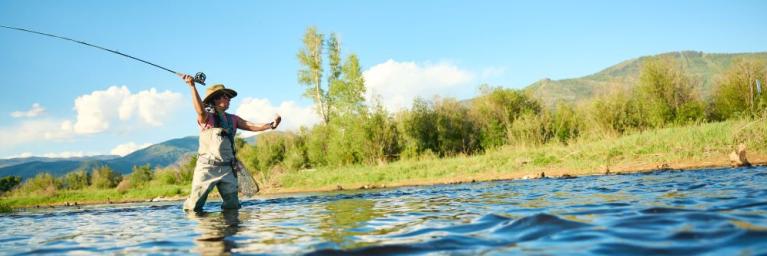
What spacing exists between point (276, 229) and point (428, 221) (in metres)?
1.63

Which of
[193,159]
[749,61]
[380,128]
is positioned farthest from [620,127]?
[193,159]

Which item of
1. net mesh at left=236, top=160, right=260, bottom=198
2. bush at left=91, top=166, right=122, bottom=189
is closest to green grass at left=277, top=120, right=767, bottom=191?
net mesh at left=236, top=160, right=260, bottom=198

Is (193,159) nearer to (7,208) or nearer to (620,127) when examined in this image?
(7,208)

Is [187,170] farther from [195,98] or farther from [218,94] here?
[195,98]

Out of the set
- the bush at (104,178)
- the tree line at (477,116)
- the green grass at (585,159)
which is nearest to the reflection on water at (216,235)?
the green grass at (585,159)

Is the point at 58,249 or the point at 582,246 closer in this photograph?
the point at 582,246

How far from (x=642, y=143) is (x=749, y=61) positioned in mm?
14457

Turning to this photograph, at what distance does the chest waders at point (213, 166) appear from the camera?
817 centimetres

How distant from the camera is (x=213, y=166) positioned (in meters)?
8.23

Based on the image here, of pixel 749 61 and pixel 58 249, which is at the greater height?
pixel 749 61

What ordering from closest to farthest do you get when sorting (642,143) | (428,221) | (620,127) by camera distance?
(428,221) < (642,143) < (620,127)

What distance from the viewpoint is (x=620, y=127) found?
2948cm

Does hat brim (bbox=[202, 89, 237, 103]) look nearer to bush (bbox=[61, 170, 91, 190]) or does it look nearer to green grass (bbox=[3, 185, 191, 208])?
green grass (bbox=[3, 185, 191, 208])

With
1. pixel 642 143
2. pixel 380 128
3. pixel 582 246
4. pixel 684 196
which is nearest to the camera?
pixel 582 246
